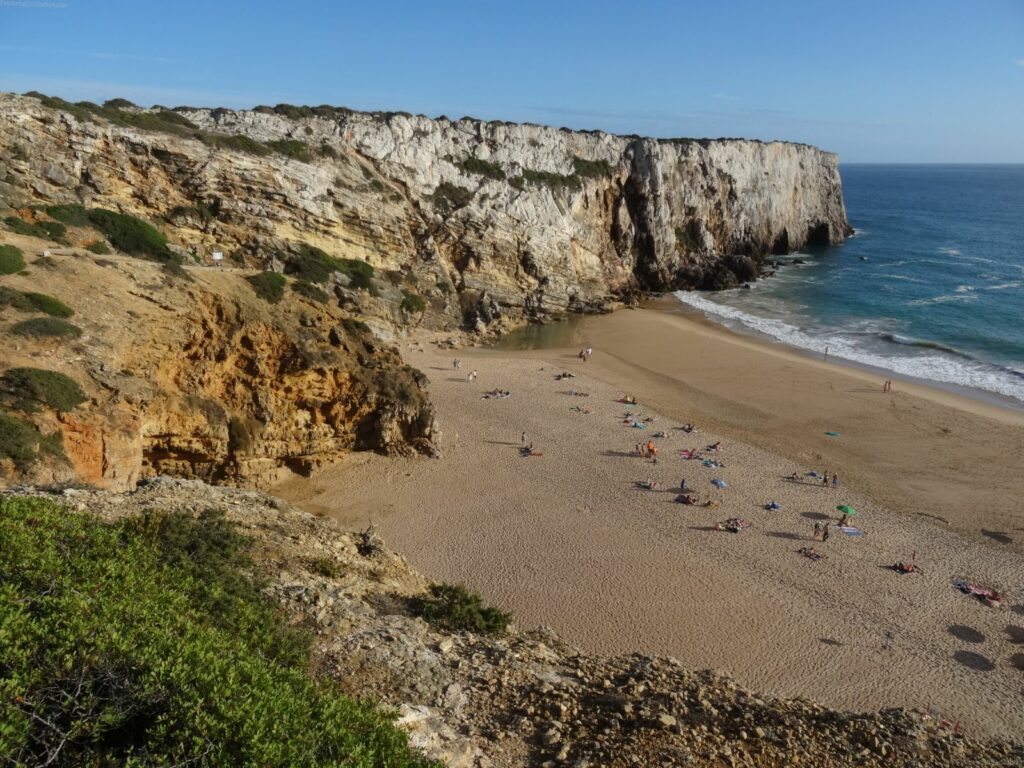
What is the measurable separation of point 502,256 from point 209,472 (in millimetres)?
30061

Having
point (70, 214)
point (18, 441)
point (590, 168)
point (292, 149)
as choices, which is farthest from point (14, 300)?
point (590, 168)

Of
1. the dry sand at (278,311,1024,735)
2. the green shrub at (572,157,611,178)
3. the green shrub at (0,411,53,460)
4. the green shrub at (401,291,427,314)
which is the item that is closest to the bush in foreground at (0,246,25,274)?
the green shrub at (0,411,53,460)

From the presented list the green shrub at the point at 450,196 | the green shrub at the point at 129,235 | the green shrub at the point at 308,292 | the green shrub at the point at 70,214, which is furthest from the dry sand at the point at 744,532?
the green shrub at the point at 450,196

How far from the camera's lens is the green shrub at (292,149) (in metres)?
36.9

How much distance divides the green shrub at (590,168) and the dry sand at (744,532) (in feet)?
80.7

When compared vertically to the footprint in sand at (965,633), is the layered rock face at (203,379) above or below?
above

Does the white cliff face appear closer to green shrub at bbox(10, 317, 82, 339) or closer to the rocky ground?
green shrub at bbox(10, 317, 82, 339)

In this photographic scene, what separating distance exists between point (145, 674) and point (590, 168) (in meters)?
50.2

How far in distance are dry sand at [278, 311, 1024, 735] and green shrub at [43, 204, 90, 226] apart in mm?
13150

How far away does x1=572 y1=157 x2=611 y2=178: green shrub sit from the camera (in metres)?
50.1

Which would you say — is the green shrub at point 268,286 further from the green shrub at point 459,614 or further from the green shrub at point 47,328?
the green shrub at point 459,614

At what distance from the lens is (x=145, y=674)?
5.21 metres

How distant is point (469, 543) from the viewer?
17.6 metres

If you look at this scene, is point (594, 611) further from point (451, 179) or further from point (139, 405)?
point (451, 179)
